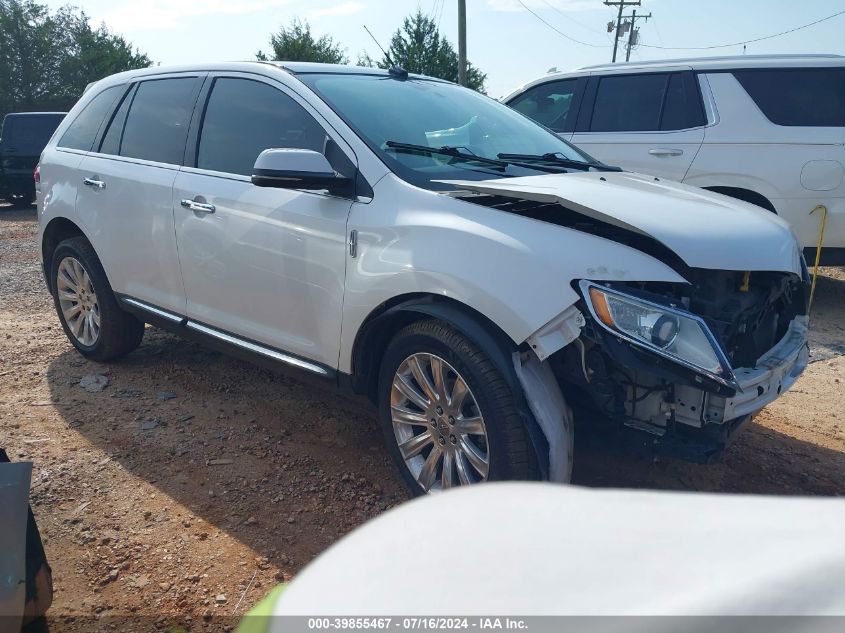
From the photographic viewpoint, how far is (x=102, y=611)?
8.21 ft

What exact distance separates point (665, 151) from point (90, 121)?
4604 millimetres

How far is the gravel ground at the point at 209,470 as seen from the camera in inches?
105

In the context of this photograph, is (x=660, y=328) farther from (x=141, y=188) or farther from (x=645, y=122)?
(x=645, y=122)

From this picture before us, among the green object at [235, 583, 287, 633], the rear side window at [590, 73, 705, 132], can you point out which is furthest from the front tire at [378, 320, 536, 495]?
the rear side window at [590, 73, 705, 132]

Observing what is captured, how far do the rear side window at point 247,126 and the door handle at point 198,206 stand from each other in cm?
21

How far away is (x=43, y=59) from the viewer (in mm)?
37594

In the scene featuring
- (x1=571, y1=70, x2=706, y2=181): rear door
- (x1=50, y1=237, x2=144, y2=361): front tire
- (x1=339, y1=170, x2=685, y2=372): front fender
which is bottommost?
(x1=50, y1=237, x2=144, y2=361): front tire

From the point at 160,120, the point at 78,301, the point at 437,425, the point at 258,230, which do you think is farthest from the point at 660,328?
the point at 78,301

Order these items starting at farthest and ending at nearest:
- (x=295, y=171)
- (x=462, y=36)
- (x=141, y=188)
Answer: (x=462, y=36) < (x=141, y=188) < (x=295, y=171)

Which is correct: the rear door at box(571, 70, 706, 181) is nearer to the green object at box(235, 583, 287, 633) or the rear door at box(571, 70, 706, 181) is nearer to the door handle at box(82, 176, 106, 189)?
the door handle at box(82, 176, 106, 189)

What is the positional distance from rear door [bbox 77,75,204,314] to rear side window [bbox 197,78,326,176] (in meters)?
0.21

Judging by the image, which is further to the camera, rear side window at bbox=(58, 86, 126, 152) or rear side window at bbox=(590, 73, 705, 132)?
rear side window at bbox=(590, 73, 705, 132)

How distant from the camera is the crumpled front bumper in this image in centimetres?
247

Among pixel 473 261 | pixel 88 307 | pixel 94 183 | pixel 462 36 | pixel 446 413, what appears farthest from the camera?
pixel 462 36
